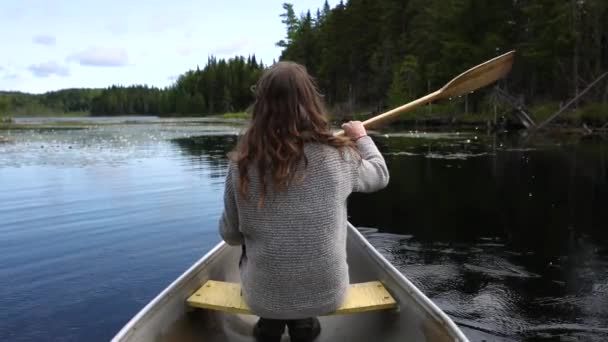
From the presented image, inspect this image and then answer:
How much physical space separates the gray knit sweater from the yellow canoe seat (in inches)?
14.8

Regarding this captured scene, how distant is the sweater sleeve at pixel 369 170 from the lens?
2.47 meters

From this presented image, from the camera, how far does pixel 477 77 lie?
199 inches

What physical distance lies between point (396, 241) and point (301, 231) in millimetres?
5220

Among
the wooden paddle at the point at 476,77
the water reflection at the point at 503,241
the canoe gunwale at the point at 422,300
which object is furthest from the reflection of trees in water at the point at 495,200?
the canoe gunwale at the point at 422,300

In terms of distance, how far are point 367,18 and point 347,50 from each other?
3.88m

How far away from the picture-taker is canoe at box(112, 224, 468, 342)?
9.36 ft

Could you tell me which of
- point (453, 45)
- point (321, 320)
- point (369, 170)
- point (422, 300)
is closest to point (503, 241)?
point (321, 320)

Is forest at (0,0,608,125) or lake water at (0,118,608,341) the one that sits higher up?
forest at (0,0,608,125)

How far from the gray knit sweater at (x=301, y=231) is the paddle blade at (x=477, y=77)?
2762 millimetres

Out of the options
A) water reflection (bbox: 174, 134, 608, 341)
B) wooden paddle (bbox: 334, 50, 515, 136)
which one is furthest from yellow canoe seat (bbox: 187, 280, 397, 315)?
wooden paddle (bbox: 334, 50, 515, 136)

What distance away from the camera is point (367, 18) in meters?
55.0

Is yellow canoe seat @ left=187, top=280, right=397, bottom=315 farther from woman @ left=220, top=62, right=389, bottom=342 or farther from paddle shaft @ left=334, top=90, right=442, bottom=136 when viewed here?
paddle shaft @ left=334, top=90, right=442, bottom=136

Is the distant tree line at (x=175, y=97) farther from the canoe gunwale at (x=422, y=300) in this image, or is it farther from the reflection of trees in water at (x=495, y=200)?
the canoe gunwale at (x=422, y=300)

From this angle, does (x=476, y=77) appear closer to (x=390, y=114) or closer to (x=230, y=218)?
(x=390, y=114)
